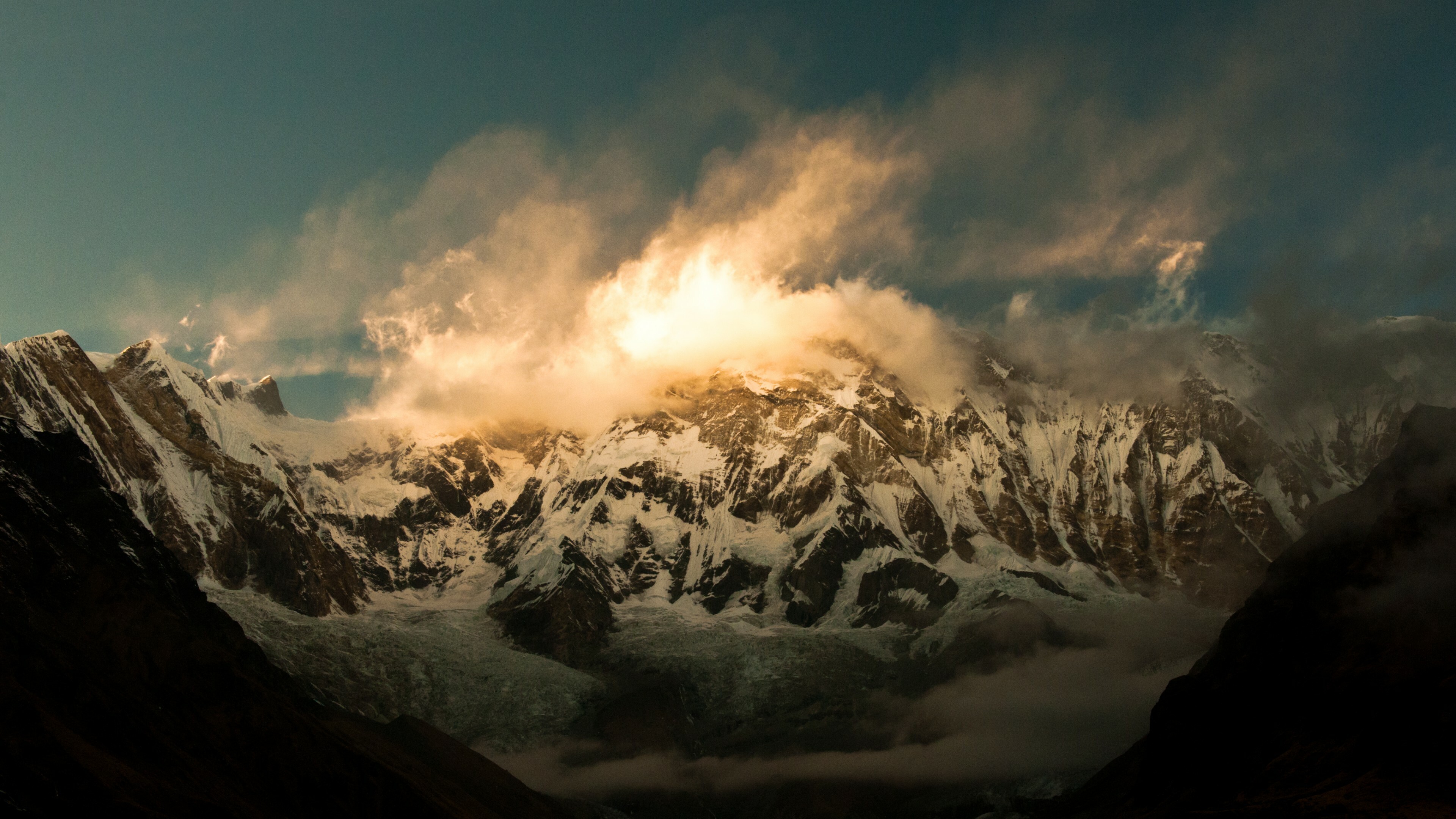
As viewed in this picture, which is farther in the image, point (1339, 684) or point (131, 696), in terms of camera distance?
point (1339, 684)

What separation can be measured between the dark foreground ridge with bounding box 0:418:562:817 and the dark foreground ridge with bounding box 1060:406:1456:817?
282 feet

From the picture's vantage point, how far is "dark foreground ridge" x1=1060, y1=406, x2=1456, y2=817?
9338 cm

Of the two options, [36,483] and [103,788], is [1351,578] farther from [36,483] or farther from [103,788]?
[36,483]

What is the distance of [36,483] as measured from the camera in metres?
122

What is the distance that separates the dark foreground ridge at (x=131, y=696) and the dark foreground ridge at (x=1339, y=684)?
86082 millimetres

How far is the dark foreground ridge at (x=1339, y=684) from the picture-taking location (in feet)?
306

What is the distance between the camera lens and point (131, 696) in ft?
342

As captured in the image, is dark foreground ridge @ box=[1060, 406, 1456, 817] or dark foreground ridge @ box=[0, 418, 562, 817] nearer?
dark foreground ridge @ box=[0, 418, 562, 817]

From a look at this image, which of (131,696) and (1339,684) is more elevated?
(131,696)

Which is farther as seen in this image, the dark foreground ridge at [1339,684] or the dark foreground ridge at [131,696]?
the dark foreground ridge at [1339,684]

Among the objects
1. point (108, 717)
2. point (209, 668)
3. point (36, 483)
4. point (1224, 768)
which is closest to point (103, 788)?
point (108, 717)

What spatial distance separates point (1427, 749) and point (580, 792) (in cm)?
13377

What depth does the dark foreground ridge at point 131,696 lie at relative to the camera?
85.2m

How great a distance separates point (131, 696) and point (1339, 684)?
117100mm
